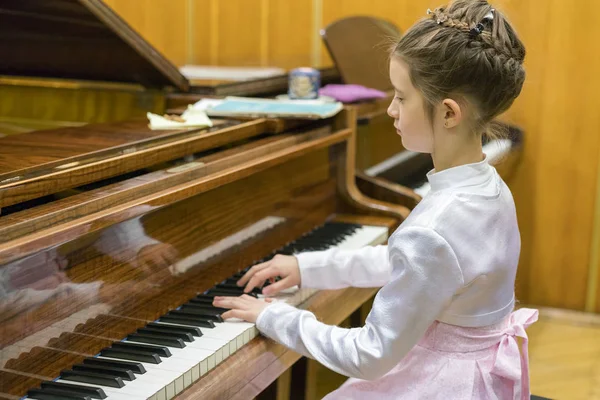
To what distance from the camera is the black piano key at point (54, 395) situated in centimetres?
147

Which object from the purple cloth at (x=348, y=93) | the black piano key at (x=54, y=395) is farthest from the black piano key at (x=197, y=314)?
the purple cloth at (x=348, y=93)

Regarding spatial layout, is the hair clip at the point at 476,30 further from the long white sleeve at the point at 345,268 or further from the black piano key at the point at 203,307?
the black piano key at the point at 203,307

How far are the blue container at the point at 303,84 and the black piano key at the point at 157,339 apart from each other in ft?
4.76

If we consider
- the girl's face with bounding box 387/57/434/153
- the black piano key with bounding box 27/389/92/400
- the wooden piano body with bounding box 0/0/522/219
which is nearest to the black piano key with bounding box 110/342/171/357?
the black piano key with bounding box 27/389/92/400

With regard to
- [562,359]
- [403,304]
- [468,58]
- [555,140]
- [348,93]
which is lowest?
[562,359]

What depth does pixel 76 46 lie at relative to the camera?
2.75 meters

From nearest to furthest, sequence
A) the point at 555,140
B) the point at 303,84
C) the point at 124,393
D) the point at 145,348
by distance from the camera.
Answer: the point at 124,393
the point at 145,348
the point at 303,84
the point at 555,140

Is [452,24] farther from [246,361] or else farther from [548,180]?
[548,180]

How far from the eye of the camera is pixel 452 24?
162 centimetres

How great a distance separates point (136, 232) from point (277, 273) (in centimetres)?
43

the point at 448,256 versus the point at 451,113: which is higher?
the point at 451,113

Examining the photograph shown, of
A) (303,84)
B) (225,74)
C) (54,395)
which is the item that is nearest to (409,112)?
(54,395)

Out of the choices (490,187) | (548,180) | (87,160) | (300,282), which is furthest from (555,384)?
(87,160)

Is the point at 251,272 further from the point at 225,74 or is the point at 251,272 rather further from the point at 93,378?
the point at 225,74
